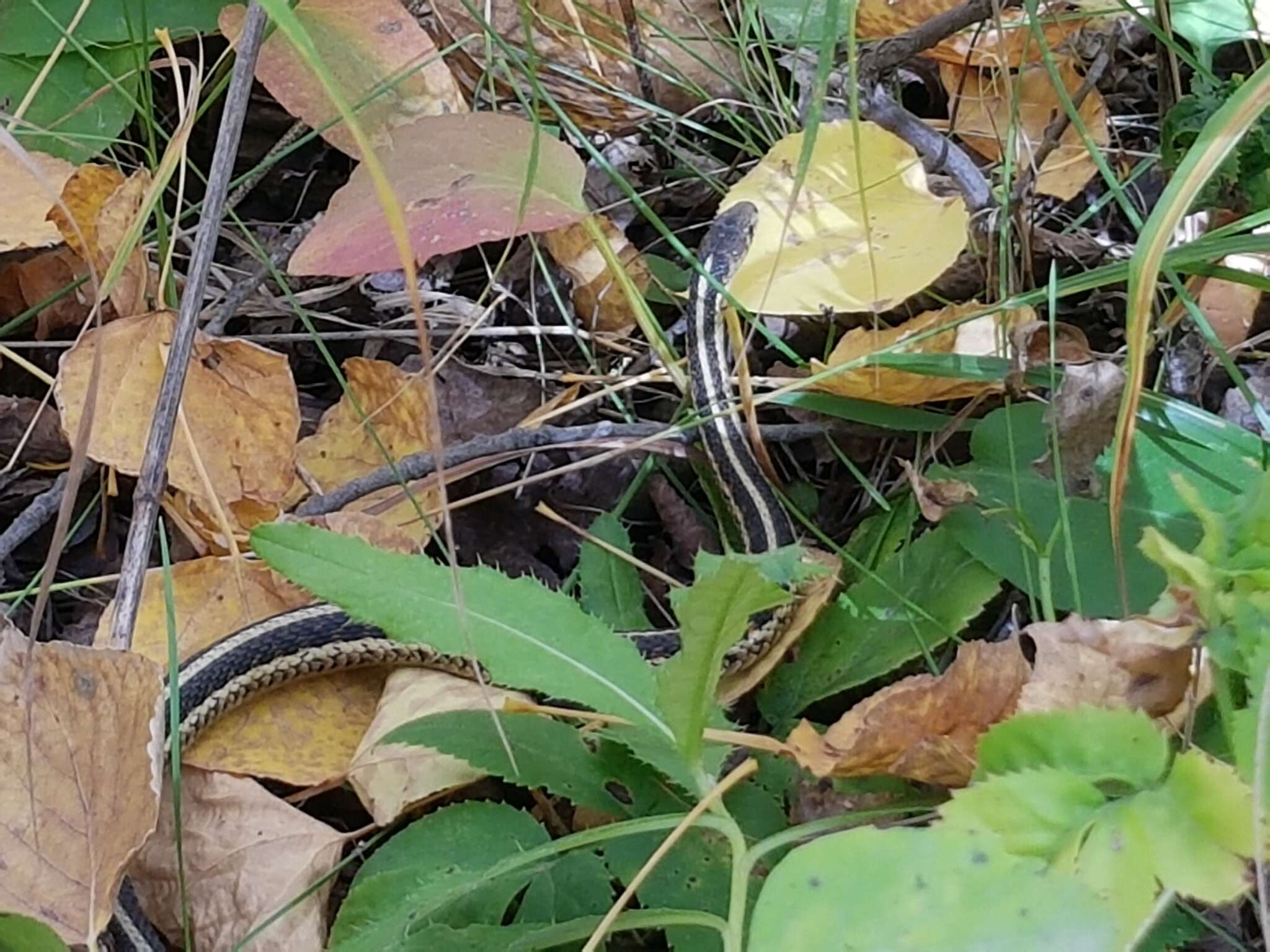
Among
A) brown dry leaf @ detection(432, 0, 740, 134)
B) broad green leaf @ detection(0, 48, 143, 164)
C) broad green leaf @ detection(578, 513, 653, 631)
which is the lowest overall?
broad green leaf @ detection(578, 513, 653, 631)

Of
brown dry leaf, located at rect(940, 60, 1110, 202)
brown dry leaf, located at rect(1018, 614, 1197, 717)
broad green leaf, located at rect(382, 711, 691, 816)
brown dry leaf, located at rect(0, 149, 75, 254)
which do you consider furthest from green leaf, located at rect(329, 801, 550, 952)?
brown dry leaf, located at rect(940, 60, 1110, 202)

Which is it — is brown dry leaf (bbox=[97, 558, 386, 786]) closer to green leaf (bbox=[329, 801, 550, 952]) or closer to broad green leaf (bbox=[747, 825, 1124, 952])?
green leaf (bbox=[329, 801, 550, 952])

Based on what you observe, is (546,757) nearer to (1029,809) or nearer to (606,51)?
(1029,809)

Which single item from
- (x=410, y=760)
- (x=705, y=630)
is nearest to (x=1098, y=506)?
(x=705, y=630)

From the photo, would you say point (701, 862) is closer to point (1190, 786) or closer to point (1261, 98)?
point (1190, 786)

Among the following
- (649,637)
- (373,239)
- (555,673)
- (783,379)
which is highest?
(373,239)

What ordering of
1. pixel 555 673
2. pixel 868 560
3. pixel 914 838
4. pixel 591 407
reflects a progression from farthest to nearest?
pixel 591 407 → pixel 868 560 → pixel 555 673 → pixel 914 838

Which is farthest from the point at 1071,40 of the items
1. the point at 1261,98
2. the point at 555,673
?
the point at 555,673
